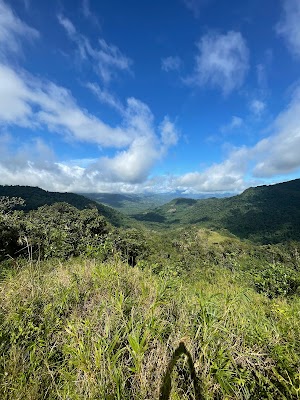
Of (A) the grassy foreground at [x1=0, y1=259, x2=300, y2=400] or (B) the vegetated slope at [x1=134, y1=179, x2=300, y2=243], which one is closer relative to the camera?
(A) the grassy foreground at [x1=0, y1=259, x2=300, y2=400]

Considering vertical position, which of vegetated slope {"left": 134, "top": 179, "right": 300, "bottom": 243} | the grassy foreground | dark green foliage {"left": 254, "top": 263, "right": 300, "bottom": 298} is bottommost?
vegetated slope {"left": 134, "top": 179, "right": 300, "bottom": 243}

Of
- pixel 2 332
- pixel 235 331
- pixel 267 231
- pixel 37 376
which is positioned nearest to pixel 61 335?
pixel 37 376

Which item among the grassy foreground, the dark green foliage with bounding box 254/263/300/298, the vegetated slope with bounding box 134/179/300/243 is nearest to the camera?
the grassy foreground

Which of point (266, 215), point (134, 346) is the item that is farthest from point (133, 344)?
point (266, 215)

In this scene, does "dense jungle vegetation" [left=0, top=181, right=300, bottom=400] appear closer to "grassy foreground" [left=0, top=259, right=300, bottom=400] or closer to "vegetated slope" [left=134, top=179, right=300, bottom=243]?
"grassy foreground" [left=0, top=259, right=300, bottom=400]

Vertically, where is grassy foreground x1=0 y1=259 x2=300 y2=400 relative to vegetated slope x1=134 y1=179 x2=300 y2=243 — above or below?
above

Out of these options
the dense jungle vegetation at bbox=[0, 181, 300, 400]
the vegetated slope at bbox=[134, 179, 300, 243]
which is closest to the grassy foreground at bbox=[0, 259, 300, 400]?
the dense jungle vegetation at bbox=[0, 181, 300, 400]

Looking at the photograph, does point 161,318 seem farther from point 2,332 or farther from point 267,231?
point 267,231

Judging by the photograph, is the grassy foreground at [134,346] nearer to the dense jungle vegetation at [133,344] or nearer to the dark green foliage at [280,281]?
the dense jungle vegetation at [133,344]

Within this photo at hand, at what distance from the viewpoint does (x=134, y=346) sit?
1.87 metres

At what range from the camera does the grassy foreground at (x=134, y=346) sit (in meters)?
1.74

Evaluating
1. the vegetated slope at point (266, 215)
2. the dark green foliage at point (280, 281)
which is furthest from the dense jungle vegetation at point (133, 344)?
the vegetated slope at point (266, 215)

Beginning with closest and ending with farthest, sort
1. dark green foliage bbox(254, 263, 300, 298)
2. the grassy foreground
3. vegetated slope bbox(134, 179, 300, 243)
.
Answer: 1. the grassy foreground
2. dark green foliage bbox(254, 263, 300, 298)
3. vegetated slope bbox(134, 179, 300, 243)

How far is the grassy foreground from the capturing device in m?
1.74
